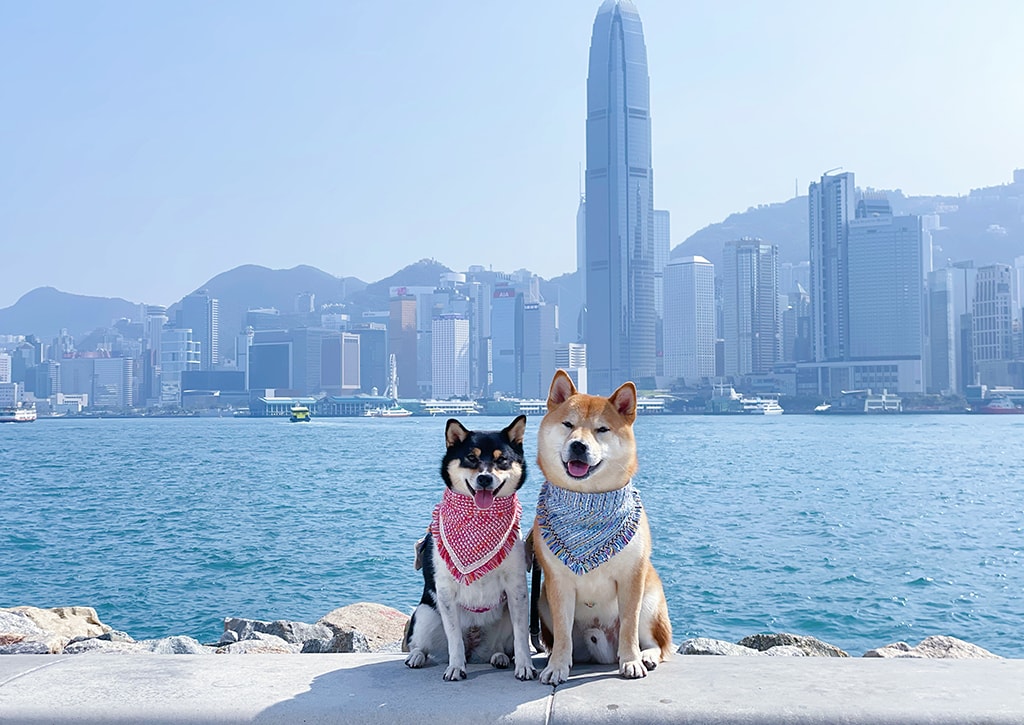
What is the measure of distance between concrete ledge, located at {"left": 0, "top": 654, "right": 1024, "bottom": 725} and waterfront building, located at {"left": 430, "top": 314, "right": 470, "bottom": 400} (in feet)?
572

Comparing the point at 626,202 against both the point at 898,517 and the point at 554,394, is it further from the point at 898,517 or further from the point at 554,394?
the point at 554,394

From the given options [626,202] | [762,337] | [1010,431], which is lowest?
[1010,431]

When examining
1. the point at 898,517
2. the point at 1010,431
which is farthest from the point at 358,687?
the point at 1010,431

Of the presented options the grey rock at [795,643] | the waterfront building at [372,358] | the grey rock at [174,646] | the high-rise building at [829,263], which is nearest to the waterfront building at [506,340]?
the waterfront building at [372,358]

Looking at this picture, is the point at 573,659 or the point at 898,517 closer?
the point at 573,659

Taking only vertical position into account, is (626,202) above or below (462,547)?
above

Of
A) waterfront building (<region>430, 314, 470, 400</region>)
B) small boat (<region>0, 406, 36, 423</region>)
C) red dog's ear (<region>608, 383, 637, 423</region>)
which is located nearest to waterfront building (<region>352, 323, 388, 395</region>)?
waterfront building (<region>430, 314, 470, 400</region>)

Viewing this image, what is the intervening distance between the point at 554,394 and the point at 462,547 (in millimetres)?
671

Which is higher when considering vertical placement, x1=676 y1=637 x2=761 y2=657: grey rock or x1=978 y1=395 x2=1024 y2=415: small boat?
x1=676 y1=637 x2=761 y2=657: grey rock

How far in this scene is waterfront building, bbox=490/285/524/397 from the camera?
7062 inches

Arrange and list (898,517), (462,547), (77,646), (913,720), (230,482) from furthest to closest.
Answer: (230,482) < (898,517) < (77,646) < (462,547) < (913,720)

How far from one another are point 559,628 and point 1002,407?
135 m

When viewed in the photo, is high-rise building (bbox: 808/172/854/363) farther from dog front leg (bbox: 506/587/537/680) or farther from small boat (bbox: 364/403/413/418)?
dog front leg (bbox: 506/587/537/680)

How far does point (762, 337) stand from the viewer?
167 m
